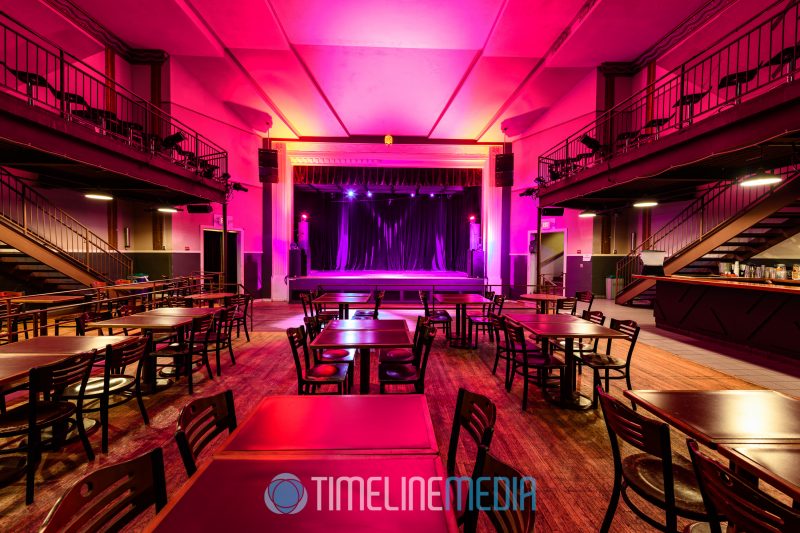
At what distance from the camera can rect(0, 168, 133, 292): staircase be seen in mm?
7340

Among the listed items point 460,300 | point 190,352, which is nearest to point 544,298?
point 460,300

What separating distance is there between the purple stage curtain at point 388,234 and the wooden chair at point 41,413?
13624 mm

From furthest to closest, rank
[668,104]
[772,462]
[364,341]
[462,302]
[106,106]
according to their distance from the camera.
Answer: [668,104], [106,106], [462,302], [364,341], [772,462]

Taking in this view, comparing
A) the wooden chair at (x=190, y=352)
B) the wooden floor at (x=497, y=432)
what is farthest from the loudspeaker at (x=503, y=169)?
the wooden chair at (x=190, y=352)

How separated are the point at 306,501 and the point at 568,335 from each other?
286cm

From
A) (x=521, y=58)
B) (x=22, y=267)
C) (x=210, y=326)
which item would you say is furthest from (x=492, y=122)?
(x=22, y=267)

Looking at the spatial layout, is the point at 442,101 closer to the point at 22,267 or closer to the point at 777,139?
the point at 777,139

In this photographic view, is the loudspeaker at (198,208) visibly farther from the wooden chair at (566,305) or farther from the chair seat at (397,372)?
the wooden chair at (566,305)

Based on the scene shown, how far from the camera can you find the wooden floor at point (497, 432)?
2.23 metres

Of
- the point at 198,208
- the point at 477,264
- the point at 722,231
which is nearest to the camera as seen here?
the point at 722,231

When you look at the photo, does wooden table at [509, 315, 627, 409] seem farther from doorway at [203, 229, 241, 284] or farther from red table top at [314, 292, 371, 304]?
doorway at [203, 229, 241, 284]

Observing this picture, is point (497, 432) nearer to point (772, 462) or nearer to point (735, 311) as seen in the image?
point (772, 462)

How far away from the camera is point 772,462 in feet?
4.44

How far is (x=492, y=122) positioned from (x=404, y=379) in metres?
9.40
